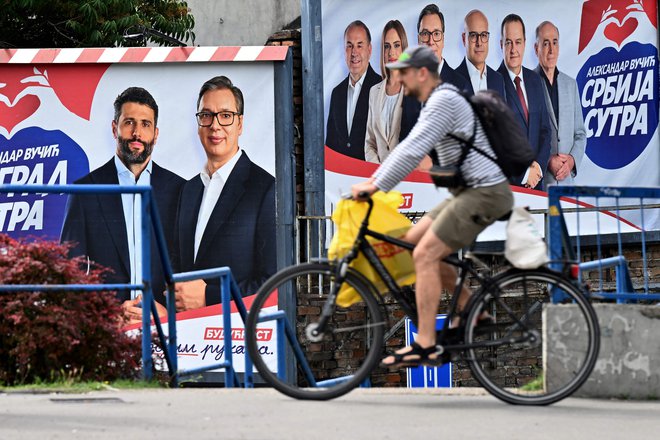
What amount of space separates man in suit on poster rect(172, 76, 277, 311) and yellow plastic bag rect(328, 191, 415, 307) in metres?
8.59

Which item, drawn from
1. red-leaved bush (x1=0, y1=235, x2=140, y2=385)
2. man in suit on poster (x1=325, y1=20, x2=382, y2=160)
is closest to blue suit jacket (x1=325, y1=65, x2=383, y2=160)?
man in suit on poster (x1=325, y1=20, x2=382, y2=160)

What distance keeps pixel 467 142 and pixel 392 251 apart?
0.74 m

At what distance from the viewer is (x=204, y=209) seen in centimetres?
1609

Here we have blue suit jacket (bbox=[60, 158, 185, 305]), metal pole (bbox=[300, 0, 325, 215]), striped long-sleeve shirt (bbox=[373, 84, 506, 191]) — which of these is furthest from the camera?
metal pole (bbox=[300, 0, 325, 215])

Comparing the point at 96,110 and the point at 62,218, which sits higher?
the point at 96,110

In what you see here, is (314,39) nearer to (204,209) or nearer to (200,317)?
(204,209)

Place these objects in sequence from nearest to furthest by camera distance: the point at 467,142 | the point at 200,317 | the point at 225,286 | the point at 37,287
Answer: the point at 467,142
the point at 37,287
the point at 225,286
the point at 200,317

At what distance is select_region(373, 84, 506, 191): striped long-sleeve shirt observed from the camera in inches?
275

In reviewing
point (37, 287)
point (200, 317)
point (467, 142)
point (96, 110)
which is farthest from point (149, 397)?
point (96, 110)

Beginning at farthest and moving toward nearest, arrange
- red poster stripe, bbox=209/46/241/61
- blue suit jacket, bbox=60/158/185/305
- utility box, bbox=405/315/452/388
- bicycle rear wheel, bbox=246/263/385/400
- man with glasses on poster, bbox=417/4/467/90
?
man with glasses on poster, bbox=417/4/467/90 → red poster stripe, bbox=209/46/241/61 → blue suit jacket, bbox=60/158/185/305 → utility box, bbox=405/315/452/388 → bicycle rear wheel, bbox=246/263/385/400

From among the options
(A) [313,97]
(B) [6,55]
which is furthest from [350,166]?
(B) [6,55]

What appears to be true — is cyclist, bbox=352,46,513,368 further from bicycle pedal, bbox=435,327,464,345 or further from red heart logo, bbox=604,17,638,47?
red heart logo, bbox=604,17,638,47

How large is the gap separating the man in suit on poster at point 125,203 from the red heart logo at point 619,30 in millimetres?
5617

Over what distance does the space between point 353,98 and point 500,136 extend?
31.2 ft
